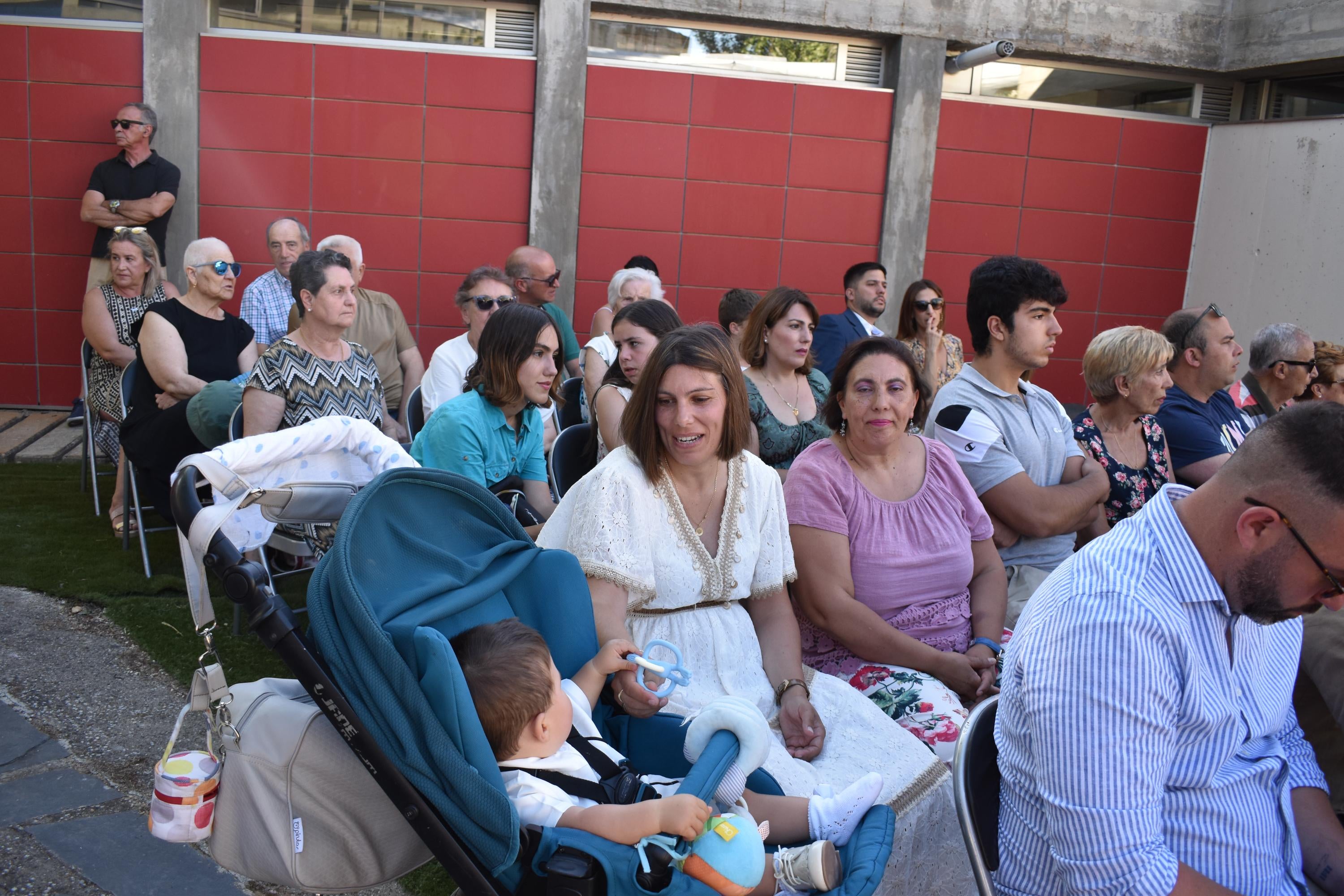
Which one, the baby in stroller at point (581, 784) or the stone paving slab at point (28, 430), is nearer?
the baby in stroller at point (581, 784)

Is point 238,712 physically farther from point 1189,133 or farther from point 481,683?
point 1189,133

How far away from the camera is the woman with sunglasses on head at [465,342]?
15.5ft

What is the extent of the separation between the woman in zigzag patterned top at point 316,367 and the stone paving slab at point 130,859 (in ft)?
5.09

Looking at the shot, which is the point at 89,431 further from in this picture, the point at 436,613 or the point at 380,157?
the point at 436,613

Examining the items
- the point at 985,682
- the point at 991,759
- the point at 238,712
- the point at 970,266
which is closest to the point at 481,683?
the point at 238,712

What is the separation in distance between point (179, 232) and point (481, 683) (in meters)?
6.85

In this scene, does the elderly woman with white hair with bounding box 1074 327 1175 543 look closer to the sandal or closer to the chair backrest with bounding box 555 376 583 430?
the chair backrest with bounding box 555 376 583 430

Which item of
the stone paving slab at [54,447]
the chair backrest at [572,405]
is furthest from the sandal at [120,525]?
the chair backrest at [572,405]

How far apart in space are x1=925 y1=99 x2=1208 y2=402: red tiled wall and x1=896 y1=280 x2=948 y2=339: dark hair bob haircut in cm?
263

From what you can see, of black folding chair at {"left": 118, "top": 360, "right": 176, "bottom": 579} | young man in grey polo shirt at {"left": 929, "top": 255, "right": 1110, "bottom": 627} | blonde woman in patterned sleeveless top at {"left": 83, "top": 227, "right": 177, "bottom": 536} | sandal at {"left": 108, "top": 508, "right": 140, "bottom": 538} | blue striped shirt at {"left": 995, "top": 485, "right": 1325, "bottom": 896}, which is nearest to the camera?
blue striped shirt at {"left": 995, "top": 485, "right": 1325, "bottom": 896}

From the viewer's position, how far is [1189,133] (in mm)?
9125

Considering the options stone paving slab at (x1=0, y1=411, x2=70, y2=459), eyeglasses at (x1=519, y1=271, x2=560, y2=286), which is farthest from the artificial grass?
eyeglasses at (x1=519, y1=271, x2=560, y2=286)

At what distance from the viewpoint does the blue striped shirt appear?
1.42 meters

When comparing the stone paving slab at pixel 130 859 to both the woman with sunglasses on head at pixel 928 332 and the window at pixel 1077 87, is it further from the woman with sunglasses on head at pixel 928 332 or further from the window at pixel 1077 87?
the window at pixel 1077 87
